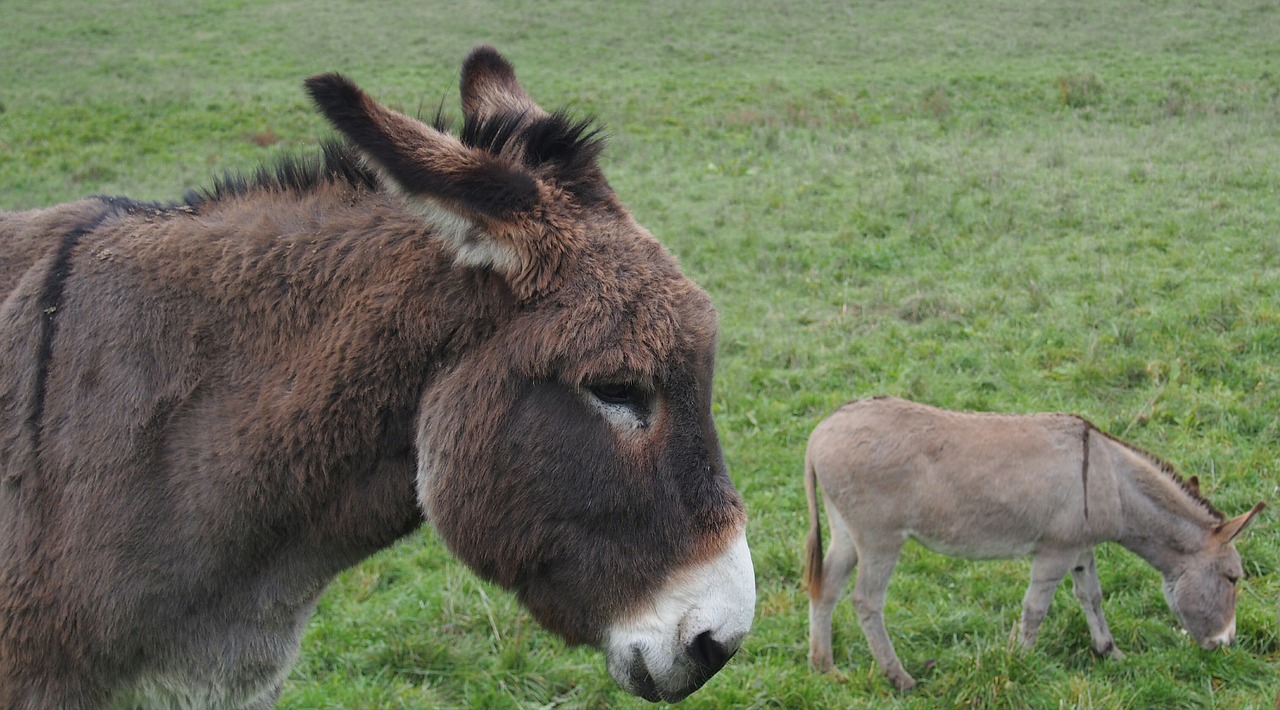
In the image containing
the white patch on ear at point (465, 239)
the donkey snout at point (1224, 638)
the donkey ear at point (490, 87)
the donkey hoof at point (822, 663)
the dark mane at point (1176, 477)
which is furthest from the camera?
the dark mane at point (1176, 477)

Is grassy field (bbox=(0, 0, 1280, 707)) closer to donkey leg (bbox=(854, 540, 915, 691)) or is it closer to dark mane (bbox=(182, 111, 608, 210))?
donkey leg (bbox=(854, 540, 915, 691))

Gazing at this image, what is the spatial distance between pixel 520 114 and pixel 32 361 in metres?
1.27

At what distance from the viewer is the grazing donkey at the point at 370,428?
6.84ft

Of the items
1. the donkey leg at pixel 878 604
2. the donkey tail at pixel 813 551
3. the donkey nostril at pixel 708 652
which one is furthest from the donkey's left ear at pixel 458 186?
the donkey leg at pixel 878 604

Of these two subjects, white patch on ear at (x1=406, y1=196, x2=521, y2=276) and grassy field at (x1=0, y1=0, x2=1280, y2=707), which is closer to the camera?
white patch on ear at (x1=406, y1=196, x2=521, y2=276)

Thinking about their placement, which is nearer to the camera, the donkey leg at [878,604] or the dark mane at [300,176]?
the dark mane at [300,176]

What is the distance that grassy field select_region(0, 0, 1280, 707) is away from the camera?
15.3ft

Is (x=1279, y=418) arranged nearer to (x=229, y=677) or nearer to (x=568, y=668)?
(x=568, y=668)

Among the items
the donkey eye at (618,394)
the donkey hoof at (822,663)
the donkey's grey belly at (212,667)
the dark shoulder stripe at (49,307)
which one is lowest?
the donkey hoof at (822,663)

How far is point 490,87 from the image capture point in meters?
2.67

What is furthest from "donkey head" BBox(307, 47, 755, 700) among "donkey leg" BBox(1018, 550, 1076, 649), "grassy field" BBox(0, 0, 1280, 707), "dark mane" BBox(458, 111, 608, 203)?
"donkey leg" BBox(1018, 550, 1076, 649)

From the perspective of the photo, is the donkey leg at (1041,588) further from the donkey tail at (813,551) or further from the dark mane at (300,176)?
the dark mane at (300,176)

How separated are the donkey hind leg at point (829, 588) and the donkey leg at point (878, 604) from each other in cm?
10

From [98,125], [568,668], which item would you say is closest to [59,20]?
[98,125]
